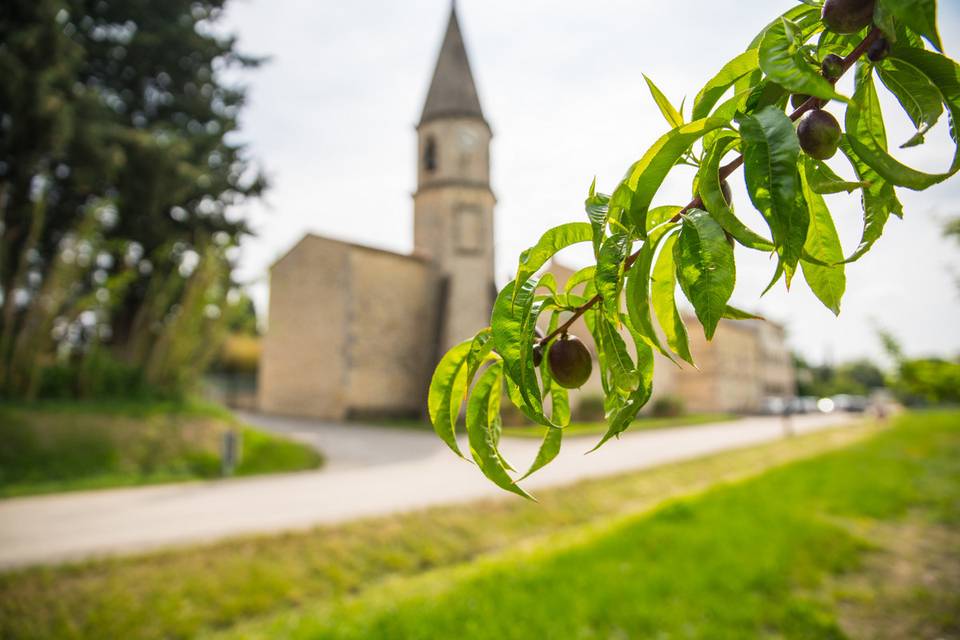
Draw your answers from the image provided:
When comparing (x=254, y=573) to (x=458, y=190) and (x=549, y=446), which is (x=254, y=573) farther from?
(x=458, y=190)

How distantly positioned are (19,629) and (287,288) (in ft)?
72.5

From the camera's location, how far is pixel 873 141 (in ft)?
1.78

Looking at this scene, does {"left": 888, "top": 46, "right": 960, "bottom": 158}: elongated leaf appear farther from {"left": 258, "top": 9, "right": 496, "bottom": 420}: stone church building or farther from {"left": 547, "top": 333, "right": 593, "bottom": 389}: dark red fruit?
{"left": 258, "top": 9, "right": 496, "bottom": 420}: stone church building

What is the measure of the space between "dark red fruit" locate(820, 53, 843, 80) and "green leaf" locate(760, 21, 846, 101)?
0.25 ft

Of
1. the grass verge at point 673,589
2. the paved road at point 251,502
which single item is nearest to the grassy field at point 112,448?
the paved road at point 251,502

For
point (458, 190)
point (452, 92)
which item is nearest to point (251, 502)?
point (458, 190)

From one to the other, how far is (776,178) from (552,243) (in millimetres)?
216

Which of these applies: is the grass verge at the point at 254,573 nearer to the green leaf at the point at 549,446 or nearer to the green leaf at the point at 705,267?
the green leaf at the point at 549,446

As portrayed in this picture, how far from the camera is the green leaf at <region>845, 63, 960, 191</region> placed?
1.56 ft

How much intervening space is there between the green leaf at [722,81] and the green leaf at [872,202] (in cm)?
13

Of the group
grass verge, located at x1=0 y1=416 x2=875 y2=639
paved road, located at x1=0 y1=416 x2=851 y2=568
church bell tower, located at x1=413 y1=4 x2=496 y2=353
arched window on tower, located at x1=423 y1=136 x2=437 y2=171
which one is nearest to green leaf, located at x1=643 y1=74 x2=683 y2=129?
paved road, located at x1=0 y1=416 x2=851 y2=568

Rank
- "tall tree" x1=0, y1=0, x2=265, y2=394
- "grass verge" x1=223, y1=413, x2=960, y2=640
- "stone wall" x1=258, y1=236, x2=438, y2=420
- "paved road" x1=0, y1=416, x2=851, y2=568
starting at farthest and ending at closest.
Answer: "stone wall" x1=258, y1=236, x2=438, y2=420 → "tall tree" x1=0, y1=0, x2=265, y2=394 → "paved road" x1=0, y1=416, x2=851, y2=568 → "grass verge" x1=223, y1=413, x2=960, y2=640

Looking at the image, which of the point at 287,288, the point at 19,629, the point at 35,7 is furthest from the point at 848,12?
the point at 287,288

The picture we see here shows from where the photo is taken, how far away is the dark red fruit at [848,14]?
486 mm
